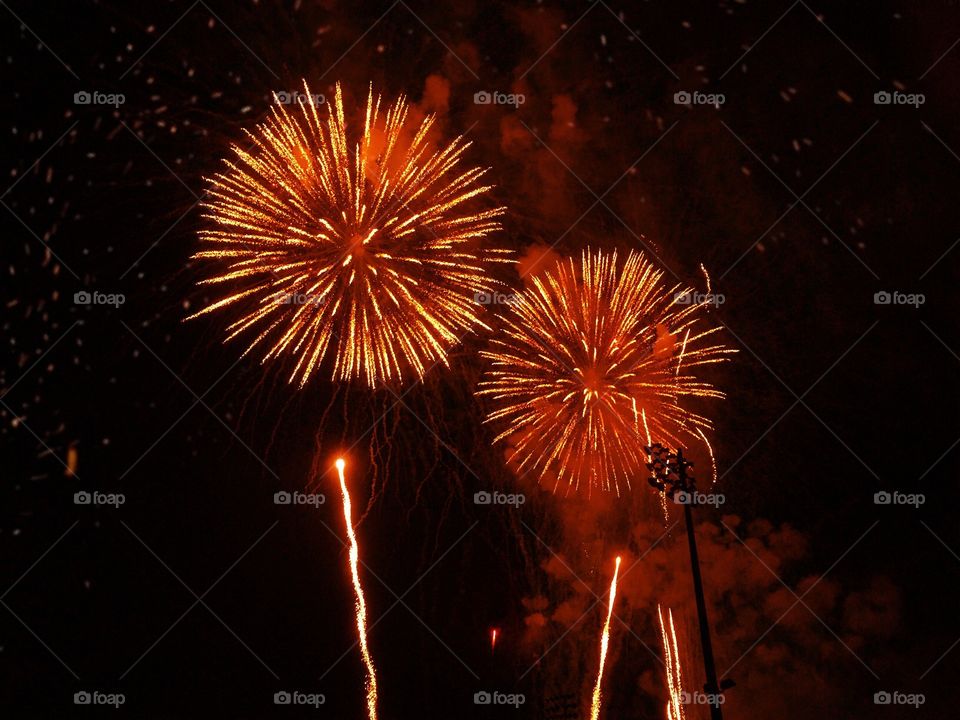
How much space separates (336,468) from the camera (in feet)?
41.9

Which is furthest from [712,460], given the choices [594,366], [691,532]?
[691,532]

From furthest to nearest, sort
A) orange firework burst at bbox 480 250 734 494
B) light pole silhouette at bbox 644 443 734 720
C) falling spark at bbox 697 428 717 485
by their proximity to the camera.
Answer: falling spark at bbox 697 428 717 485 < orange firework burst at bbox 480 250 734 494 < light pole silhouette at bbox 644 443 734 720

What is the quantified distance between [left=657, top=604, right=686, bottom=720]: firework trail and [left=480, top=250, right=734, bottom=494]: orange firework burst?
4262 millimetres

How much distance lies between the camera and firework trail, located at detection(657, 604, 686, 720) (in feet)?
49.7

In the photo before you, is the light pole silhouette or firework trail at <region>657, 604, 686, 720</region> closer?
the light pole silhouette

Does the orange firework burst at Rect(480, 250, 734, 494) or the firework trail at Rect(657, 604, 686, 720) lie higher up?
the orange firework burst at Rect(480, 250, 734, 494)

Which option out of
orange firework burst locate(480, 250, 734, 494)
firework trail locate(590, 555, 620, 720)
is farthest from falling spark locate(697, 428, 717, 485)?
firework trail locate(590, 555, 620, 720)

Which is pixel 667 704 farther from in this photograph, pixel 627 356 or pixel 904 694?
pixel 627 356

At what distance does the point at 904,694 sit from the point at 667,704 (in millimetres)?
4687

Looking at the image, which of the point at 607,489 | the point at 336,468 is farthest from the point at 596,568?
the point at 336,468

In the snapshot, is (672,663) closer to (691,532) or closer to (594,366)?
(594,366)

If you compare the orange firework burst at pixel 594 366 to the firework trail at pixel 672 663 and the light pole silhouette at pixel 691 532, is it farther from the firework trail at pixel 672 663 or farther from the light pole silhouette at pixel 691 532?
the firework trail at pixel 672 663

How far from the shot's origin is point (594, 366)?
13.1m

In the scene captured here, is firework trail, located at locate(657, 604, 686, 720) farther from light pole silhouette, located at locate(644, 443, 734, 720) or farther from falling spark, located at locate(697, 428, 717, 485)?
light pole silhouette, located at locate(644, 443, 734, 720)
